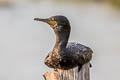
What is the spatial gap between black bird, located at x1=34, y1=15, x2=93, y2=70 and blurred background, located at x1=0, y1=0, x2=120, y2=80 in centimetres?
336

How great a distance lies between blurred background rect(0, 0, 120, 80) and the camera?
23.8 feet

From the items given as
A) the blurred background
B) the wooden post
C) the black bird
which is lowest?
the blurred background

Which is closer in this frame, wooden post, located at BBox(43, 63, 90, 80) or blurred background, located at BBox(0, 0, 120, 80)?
wooden post, located at BBox(43, 63, 90, 80)

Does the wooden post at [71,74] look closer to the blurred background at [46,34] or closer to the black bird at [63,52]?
the black bird at [63,52]

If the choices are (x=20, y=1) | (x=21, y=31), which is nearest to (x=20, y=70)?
(x=21, y=31)

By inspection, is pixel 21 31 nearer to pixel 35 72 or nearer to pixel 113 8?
pixel 35 72

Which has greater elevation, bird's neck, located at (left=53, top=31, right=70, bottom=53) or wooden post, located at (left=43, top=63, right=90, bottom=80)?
bird's neck, located at (left=53, top=31, right=70, bottom=53)

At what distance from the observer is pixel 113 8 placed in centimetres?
1295

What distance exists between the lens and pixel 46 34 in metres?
8.99

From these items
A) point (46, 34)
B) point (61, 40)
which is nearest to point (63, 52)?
point (61, 40)

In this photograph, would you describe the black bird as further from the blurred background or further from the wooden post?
the blurred background

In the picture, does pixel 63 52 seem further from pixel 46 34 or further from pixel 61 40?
pixel 46 34

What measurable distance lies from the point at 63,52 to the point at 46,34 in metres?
6.06

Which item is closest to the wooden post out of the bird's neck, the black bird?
the black bird
